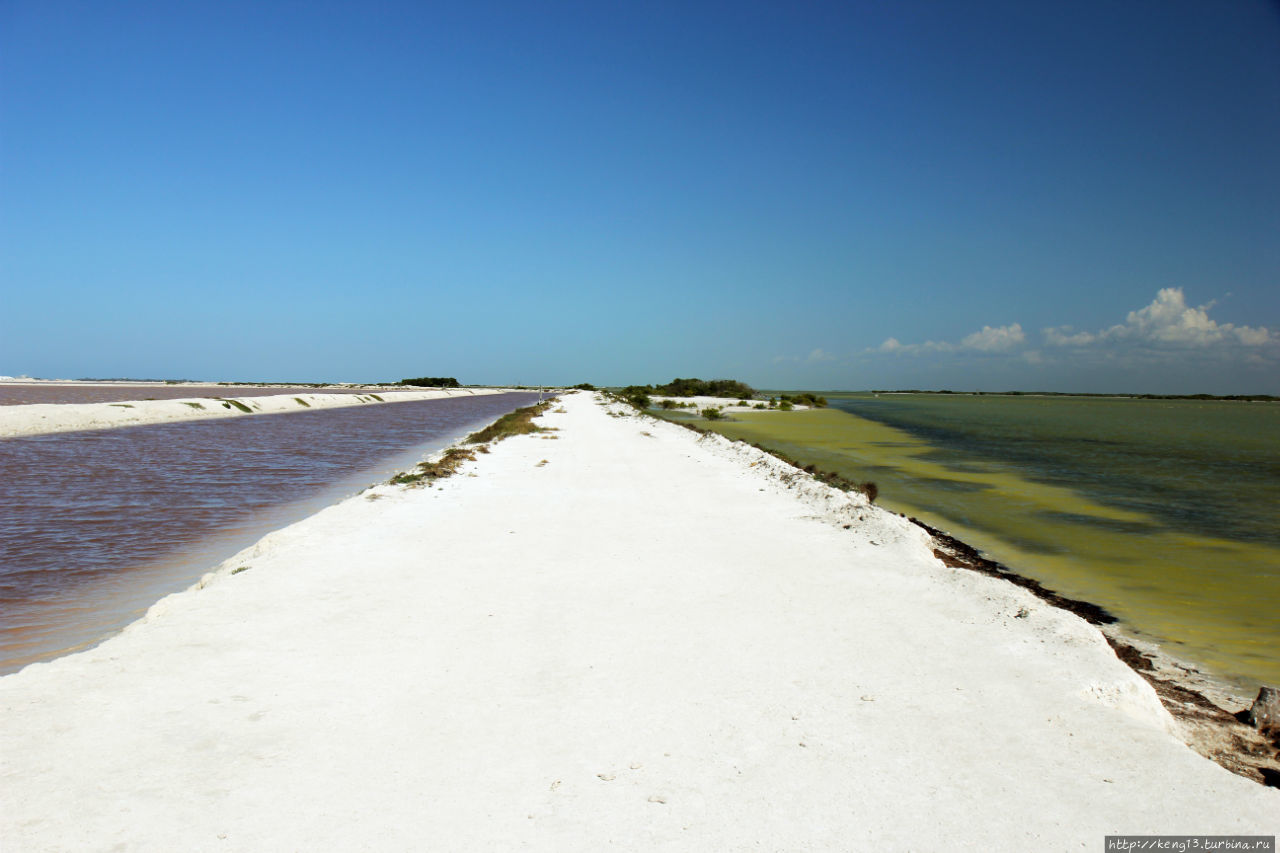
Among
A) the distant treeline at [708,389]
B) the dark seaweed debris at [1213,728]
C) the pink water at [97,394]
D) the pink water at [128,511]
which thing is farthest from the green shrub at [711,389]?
the dark seaweed debris at [1213,728]

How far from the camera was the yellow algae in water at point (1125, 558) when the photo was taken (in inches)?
272

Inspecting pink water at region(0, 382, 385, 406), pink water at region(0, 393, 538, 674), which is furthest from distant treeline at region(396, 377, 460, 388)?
pink water at region(0, 393, 538, 674)

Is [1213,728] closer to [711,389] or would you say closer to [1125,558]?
[1125,558]

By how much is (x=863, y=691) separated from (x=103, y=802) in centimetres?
479

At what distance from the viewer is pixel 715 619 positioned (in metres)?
6.35

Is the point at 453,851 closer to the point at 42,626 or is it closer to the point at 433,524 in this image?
→ the point at 42,626

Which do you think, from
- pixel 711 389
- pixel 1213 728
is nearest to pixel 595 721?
pixel 1213 728

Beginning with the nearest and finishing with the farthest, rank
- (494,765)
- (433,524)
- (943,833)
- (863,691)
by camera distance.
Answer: (943,833) → (494,765) → (863,691) → (433,524)

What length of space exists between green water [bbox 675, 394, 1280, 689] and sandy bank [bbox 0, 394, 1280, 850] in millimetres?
2207

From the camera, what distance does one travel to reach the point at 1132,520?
1345cm

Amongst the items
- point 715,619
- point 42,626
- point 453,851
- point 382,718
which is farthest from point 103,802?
point 715,619

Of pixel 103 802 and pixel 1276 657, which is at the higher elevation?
Answer: pixel 103 802

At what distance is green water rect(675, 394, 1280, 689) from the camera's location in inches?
292

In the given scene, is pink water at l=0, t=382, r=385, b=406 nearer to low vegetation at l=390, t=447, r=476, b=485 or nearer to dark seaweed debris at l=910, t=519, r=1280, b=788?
low vegetation at l=390, t=447, r=476, b=485
